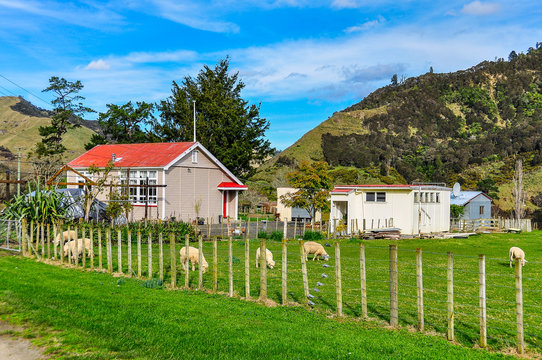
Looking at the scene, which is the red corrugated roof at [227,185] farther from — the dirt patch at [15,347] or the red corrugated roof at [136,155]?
the dirt patch at [15,347]

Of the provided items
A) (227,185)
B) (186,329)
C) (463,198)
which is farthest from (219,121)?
(186,329)

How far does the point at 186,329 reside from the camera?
836 cm

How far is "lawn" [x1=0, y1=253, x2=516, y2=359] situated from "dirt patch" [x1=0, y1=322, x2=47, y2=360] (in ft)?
0.65

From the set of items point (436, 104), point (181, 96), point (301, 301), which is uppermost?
point (436, 104)

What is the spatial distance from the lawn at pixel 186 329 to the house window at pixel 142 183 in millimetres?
21424

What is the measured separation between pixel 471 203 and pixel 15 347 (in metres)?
54.6

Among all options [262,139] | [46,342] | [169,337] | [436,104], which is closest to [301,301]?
[169,337]

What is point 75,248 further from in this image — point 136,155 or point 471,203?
point 471,203

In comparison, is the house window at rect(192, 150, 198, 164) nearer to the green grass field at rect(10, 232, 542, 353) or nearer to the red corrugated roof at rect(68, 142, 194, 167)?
the red corrugated roof at rect(68, 142, 194, 167)

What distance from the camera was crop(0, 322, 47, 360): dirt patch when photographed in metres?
7.09

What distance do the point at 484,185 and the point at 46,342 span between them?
275 ft

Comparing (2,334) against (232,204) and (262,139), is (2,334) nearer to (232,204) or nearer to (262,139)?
(232,204)

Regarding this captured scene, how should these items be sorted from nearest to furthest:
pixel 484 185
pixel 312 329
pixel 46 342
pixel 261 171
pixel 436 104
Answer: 1. pixel 46 342
2. pixel 312 329
3. pixel 484 185
4. pixel 261 171
5. pixel 436 104

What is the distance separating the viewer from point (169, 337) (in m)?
7.84
